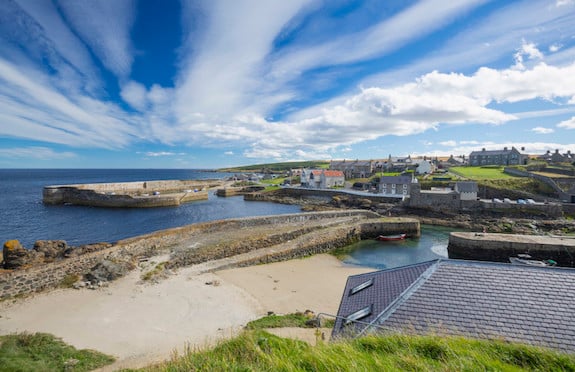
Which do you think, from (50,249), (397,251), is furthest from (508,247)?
(50,249)

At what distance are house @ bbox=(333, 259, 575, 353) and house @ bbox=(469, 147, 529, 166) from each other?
74086mm

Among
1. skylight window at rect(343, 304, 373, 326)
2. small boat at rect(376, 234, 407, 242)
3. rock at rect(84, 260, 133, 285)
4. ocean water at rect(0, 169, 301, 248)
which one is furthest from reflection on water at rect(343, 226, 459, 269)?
ocean water at rect(0, 169, 301, 248)

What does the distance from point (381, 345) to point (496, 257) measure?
21.4 meters

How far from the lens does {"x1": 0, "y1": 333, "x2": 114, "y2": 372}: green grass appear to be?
21.2ft

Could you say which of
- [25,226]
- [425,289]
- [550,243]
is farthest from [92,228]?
[550,243]

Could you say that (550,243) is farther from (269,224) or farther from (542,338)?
(269,224)

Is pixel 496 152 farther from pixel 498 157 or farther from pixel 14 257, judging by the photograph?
pixel 14 257

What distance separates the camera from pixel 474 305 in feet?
18.8

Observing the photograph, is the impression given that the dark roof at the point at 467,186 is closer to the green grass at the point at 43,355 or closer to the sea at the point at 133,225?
the sea at the point at 133,225

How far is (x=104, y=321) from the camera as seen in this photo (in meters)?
9.76

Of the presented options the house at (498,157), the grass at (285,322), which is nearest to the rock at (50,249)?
the grass at (285,322)

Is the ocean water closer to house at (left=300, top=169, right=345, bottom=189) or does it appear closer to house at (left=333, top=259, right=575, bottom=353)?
house at (left=300, top=169, right=345, bottom=189)

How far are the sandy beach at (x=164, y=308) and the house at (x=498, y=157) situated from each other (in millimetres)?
69958

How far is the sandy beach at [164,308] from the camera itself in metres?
8.62
